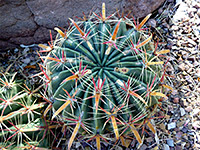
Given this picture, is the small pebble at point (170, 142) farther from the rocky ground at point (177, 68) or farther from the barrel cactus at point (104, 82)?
the barrel cactus at point (104, 82)

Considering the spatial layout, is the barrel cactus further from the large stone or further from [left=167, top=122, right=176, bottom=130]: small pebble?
the large stone

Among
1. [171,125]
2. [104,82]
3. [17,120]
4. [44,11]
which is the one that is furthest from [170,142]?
[44,11]

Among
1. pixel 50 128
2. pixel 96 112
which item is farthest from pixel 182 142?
pixel 50 128

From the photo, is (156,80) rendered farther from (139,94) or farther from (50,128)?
(50,128)

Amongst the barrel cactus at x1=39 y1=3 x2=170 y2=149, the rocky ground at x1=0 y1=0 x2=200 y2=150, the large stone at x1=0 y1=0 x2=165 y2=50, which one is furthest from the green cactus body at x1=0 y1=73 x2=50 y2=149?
the large stone at x1=0 y1=0 x2=165 y2=50

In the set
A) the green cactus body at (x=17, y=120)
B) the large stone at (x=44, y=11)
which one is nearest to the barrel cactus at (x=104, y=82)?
the green cactus body at (x=17, y=120)

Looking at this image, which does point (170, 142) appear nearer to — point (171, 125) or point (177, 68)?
point (171, 125)
